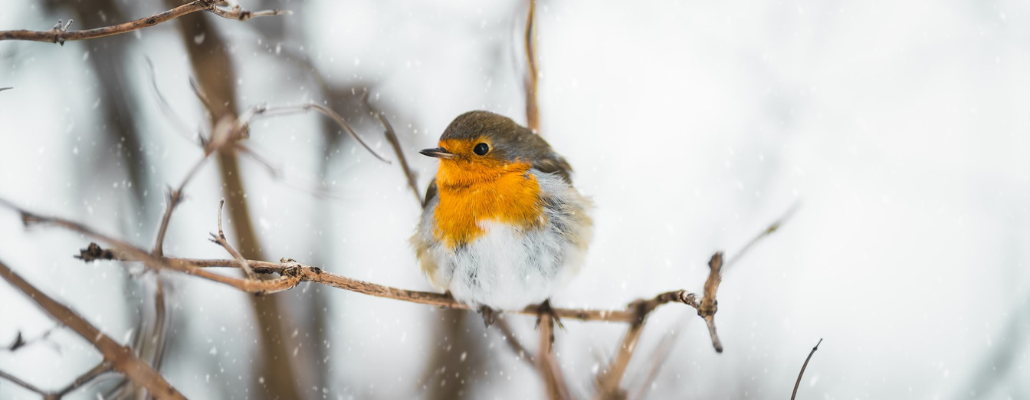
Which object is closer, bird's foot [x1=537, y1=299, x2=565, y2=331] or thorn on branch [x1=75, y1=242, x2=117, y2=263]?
thorn on branch [x1=75, y1=242, x2=117, y2=263]

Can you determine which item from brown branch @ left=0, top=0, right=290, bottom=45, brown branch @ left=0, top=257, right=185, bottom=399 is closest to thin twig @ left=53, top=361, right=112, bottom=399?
brown branch @ left=0, top=257, right=185, bottom=399

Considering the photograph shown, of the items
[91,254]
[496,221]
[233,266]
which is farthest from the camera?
[496,221]

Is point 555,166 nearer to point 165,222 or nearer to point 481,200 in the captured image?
point 481,200

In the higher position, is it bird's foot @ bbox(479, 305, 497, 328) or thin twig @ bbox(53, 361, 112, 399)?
thin twig @ bbox(53, 361, 112, 399)

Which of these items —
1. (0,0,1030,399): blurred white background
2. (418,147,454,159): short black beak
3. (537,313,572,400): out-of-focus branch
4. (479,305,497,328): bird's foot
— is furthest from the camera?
(0,0,1030,399): blurred white background

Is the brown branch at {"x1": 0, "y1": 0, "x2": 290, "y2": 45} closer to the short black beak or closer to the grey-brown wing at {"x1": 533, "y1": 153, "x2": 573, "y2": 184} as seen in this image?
the short black beak

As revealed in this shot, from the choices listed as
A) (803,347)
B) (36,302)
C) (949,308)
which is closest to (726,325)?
(803,347)

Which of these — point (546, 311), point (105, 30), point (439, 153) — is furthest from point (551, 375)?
point (105, 30)
